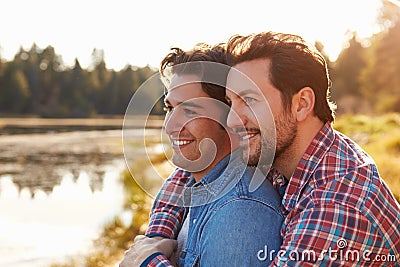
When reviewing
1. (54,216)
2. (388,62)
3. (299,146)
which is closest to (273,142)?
(299,146)

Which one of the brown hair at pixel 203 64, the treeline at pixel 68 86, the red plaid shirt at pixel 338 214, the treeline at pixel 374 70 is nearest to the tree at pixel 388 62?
the treeline at pixel 374 70

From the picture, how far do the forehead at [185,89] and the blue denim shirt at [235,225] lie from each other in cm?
31

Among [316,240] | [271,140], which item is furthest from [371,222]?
[271,140]

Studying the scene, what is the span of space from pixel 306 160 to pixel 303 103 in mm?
219

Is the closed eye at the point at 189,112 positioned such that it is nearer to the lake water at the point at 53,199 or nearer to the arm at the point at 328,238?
the arm at the point at 328,238

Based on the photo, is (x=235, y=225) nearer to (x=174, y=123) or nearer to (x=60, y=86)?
(x=174, y=123)

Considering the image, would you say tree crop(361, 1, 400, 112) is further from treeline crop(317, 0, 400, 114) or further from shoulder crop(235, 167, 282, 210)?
shoulder crop(235, 167, 282, 210)

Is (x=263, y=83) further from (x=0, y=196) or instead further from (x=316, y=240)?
(x=0, y=196)

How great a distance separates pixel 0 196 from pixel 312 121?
11895mm

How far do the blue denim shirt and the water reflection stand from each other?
6130 millimetres

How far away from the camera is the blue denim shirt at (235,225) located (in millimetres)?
1629

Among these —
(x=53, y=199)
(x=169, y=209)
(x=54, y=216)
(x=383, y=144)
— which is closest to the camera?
(x=169, y=209)

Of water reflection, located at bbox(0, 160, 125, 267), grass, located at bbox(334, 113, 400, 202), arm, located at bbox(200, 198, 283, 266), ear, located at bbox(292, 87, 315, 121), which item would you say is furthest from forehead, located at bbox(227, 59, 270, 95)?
water reflection, located at bbox(0, 160, 125, 267)

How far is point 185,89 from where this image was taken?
2.04 m
